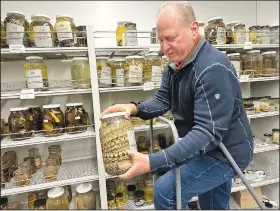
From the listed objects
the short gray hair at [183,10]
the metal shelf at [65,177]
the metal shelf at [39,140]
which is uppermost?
the short gray hair at [183,10]

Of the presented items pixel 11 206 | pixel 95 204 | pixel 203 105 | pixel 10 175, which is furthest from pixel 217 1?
pixel 11 206

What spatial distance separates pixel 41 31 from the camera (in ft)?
4.38

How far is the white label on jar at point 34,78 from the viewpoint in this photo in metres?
1.38

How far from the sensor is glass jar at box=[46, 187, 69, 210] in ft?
4.73

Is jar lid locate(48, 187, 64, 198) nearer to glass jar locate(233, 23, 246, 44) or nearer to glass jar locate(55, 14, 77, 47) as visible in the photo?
glass jar locate(55, 14, 77, 47)

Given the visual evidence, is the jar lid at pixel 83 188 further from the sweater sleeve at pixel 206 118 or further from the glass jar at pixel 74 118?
the sweater sleeve at pixel 206 118

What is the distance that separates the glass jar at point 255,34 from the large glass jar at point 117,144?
1.52m

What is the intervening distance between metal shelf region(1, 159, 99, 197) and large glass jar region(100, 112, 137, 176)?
2.91 feet

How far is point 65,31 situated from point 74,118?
0.58 metres

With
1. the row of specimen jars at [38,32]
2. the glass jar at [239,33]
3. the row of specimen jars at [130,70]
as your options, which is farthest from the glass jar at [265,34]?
the row of specimen jars at [38,32]

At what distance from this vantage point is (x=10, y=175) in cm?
155

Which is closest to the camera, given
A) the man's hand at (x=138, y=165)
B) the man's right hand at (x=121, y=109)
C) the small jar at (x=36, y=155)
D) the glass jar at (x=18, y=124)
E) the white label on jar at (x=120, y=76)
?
the man's hand at (x=138, y=165)

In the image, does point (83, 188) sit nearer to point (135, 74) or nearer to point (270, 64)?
point (135, 74)

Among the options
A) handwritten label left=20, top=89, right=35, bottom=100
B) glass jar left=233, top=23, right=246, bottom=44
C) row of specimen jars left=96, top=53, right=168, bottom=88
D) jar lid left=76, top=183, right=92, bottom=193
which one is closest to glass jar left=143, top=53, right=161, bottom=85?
row of specimen jars left=96, top=53, right=168, bottom=88
